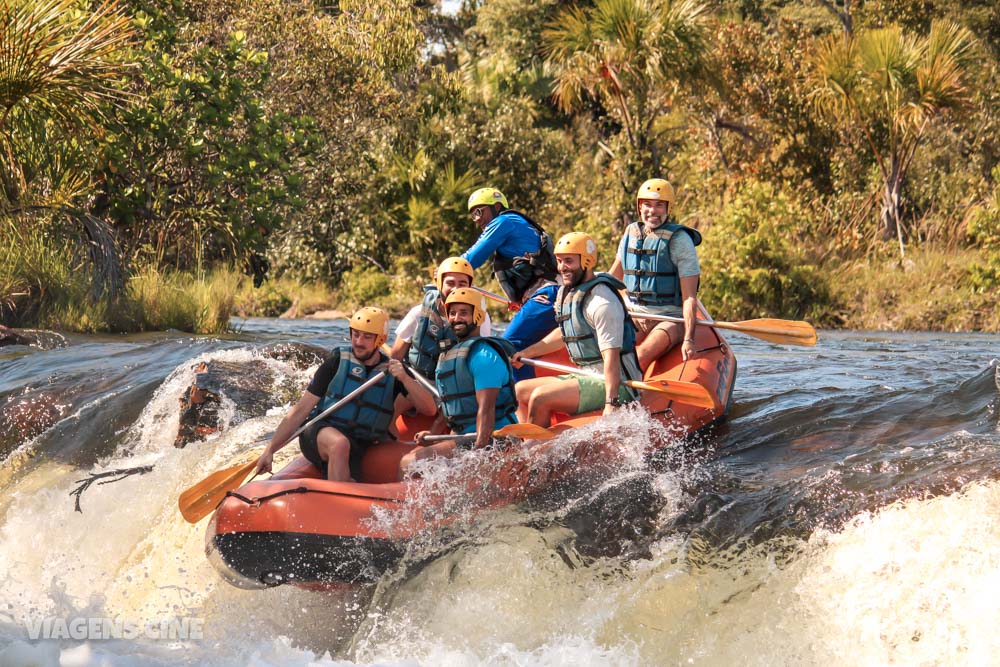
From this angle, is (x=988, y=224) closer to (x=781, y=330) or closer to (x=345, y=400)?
(x=781, y=330)

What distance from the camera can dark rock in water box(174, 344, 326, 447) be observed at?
7.56 meters

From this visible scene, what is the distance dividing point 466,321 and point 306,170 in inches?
544

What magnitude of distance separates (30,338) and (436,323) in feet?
22.2

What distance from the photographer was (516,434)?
17.8 ft

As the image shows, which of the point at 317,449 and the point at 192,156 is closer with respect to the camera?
the point at 317,449

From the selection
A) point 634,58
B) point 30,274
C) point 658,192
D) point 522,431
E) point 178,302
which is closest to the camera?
point 522,431

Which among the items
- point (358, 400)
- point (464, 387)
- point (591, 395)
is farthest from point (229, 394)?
point (591, 395)

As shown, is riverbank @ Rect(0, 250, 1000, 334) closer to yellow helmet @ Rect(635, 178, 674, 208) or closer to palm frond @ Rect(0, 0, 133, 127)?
palm frond @ Rect(0, 0, 133, 127)

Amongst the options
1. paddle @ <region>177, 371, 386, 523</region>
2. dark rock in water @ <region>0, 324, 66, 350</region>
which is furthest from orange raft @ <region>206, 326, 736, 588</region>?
dark rock in water @ <region>0, 324, 66, 350</region>

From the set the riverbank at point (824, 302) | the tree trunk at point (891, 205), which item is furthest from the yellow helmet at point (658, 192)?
the tree trunk at point (891, 205)

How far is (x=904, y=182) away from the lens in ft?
54.0

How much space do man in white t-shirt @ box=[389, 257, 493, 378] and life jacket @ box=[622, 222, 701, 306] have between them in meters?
1.13

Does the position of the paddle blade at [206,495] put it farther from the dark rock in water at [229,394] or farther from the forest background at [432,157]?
the forest background at [432,157]

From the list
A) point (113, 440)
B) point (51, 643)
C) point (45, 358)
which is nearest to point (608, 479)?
point (51, 643)
